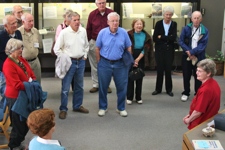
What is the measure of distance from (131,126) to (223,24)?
5.01m

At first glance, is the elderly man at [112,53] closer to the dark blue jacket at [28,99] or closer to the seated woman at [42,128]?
the dark blue jacket at [28,99]

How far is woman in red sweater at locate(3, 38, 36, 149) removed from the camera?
278 cm

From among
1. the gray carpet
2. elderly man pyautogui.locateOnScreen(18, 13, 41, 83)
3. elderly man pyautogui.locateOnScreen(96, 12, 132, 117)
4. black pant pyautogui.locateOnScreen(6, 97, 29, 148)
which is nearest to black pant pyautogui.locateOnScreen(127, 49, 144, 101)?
the gray carpet

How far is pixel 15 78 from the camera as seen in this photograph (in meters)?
2.78

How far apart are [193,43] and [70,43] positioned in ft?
A: 7.74

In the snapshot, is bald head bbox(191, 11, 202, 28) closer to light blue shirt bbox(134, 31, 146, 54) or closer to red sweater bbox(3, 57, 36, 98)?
light blue shirt bbox(134, 31, 146, 54)

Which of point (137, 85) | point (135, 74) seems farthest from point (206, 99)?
point (137, 85)

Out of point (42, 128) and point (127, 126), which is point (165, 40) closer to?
point (127, 126)

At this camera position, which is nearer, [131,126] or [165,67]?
[131,126]

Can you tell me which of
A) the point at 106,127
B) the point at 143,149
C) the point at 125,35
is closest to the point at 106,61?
the point at 125,35

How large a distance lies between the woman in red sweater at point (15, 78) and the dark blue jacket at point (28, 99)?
0.07m

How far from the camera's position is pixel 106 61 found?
391 cm

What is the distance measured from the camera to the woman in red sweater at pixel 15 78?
2.78m

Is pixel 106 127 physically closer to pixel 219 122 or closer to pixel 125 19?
pixel 219 122
